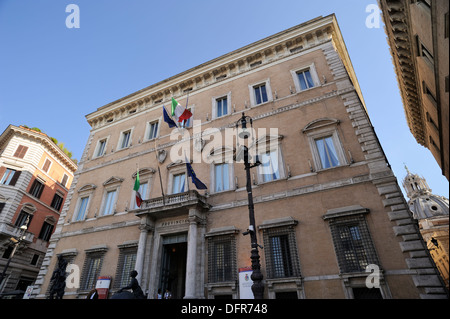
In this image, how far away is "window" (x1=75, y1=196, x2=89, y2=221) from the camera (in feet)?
61.8

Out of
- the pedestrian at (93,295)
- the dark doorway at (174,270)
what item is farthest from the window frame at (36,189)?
the pedestrian at (93,295)

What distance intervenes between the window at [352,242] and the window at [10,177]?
3271 centimetres

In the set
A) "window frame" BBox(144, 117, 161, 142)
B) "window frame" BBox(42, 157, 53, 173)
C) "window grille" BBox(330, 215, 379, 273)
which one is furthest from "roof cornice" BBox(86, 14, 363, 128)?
"window frame" BBox(42, 157, 53, 173)

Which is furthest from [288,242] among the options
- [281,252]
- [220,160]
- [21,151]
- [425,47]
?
[21,151]

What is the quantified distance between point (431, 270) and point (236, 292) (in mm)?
7846

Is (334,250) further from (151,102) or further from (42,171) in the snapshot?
(42,171)

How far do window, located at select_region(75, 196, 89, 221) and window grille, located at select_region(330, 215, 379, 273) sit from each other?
17174mm

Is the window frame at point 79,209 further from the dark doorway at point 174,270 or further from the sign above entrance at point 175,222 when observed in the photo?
the sign above entrance at point 175,222

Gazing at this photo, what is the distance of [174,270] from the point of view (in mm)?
16594

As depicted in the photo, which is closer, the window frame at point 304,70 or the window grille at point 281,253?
the window grille at point 281,253

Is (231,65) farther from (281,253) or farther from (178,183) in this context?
(281,253)

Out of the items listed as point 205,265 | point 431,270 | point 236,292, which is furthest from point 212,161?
point 431,270

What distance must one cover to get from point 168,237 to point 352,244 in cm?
993

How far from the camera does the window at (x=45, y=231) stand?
97.7 feet
